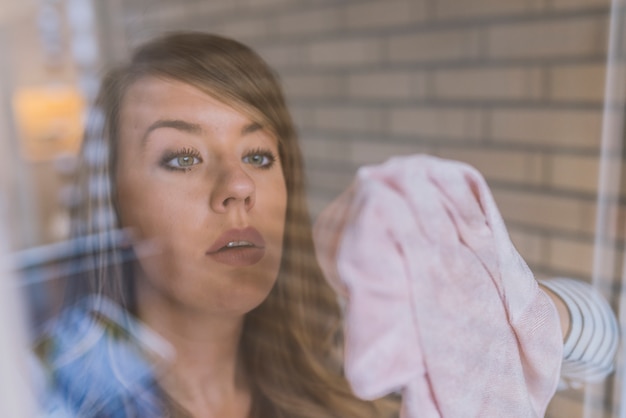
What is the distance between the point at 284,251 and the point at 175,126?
189mm

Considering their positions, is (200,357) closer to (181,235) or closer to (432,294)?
(181,235)

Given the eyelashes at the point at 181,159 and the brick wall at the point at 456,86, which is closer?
the eyelashes at the point at 181,159

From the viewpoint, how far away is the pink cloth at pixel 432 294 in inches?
24.0

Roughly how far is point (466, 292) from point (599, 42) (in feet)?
2.08

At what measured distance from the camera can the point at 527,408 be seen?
28.3 inches

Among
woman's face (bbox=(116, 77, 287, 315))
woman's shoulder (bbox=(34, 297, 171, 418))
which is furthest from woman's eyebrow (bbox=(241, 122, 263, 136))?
woman's shoulder (bbox=(34, 297, 171, 418))

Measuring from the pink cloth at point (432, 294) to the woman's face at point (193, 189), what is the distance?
0.10m

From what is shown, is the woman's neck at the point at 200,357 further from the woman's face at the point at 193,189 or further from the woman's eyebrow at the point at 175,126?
the woman's eyebrow at the point at 175,126

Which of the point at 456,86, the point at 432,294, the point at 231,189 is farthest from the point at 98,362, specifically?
the point at 456,86

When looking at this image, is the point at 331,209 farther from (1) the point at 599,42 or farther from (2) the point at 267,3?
(1) the point at 599,42

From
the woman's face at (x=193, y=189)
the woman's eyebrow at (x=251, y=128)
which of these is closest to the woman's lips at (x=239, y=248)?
the woman's face at (x=193, y=189)

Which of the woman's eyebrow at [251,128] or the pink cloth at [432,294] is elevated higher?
the woman's eyebrow at [251,128]

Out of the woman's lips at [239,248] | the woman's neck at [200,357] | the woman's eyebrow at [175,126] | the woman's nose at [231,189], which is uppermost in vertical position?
the woman's eyebrow at [175,126]

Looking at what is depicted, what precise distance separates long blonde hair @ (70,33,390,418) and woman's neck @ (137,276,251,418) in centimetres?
2
